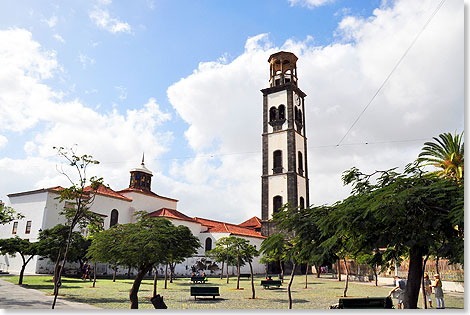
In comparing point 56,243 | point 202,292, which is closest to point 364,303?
point 202,292

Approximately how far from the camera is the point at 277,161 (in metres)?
40.3

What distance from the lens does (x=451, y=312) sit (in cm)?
755

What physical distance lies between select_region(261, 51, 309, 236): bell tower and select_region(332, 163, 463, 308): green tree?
31313mm

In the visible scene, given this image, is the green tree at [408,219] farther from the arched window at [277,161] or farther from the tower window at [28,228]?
the arched window at [277,161]

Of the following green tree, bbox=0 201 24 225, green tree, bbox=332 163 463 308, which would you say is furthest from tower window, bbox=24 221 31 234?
green tree, bbox=332 163 463 308

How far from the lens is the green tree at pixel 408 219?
19.4 ft

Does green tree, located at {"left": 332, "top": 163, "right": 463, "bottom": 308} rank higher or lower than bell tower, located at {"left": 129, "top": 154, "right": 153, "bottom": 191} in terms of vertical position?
lower

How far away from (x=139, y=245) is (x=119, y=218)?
29933mm

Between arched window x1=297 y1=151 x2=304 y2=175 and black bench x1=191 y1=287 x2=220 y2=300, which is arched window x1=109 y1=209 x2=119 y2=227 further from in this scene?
black bench x1=191 y1=287 x2=220 y2=300

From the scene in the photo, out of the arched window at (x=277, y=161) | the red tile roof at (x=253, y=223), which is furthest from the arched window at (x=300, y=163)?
the red tile roof at (x=253, y=223)

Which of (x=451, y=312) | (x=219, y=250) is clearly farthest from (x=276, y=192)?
(x=451, y=312)

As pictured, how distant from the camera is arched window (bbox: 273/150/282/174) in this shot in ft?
131

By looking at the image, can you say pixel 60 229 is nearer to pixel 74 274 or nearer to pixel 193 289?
pixel 74 274

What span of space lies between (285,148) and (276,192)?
4692 millimetres
